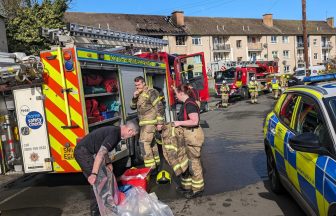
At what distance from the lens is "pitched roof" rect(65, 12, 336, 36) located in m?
46.4

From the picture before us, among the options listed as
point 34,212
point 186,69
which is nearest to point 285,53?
point 186,69

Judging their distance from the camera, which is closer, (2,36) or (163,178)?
(163,178)

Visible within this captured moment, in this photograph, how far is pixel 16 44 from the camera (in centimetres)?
2469

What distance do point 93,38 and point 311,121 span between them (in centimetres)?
568

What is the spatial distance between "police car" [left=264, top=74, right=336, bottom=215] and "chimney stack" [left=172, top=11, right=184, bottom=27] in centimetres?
Result: 4705

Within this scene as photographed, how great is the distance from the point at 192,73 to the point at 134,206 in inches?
393

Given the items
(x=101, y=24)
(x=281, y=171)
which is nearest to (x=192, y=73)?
(x=281, y=171)

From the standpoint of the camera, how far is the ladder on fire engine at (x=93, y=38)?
6042 millimetres

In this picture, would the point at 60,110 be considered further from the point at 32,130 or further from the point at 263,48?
the point at 263,48

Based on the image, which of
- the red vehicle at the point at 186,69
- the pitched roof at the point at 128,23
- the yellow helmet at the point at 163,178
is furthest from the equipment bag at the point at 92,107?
the pitched roof at the point at 128,23

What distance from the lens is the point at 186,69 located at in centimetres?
1366

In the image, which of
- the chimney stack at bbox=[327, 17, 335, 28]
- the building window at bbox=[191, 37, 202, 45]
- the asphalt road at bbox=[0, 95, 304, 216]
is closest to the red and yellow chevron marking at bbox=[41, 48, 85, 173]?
the asphalt road at bbox=[0, 95, 304, 216]

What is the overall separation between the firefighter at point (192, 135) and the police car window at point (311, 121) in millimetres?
1645

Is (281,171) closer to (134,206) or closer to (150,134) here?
(134,206)
